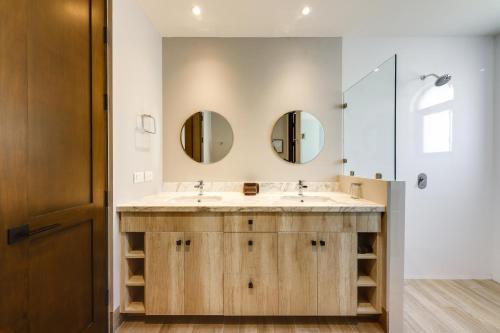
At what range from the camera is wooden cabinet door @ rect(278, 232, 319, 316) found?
176 cm

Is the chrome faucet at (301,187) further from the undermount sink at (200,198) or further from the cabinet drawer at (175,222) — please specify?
the cabinet drawer at (175,222)

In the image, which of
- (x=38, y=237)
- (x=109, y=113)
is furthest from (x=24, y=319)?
(x=109, y=113)

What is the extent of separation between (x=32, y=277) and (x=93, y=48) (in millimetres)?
1356

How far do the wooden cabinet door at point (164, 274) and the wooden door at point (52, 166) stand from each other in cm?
30

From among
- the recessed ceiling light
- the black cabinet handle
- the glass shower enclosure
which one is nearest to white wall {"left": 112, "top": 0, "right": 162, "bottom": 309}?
the recessed ceiling light

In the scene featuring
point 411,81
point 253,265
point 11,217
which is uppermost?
point 411,81

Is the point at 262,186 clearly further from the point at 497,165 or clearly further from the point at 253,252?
the point at 497,165

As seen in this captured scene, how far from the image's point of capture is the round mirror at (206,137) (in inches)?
99.4

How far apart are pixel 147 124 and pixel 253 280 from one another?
167 cm

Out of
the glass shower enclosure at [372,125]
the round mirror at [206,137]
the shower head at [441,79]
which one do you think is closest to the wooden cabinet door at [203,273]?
the round mirror at [206,137]

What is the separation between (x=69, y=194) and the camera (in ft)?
4.32

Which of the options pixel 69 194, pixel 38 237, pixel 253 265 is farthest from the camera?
pixel 253 265

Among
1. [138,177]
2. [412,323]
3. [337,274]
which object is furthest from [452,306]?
[138,177]

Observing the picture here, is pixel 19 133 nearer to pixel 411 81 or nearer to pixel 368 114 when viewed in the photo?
pixel 368 114
